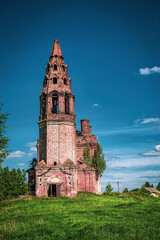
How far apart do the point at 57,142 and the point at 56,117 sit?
3159 mm

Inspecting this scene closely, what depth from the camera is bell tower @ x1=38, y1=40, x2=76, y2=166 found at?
91.1 feet

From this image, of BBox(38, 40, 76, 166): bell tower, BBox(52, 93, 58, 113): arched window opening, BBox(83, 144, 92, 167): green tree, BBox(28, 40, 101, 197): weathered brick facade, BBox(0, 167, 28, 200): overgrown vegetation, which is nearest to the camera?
BBox(28, 40, 101, 197): weathered brick facade

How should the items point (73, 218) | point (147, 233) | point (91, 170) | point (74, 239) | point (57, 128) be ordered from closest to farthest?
point (74, 239) < point (147, 233) < point (73, 218) < point (57, 128) < point (91, 170)

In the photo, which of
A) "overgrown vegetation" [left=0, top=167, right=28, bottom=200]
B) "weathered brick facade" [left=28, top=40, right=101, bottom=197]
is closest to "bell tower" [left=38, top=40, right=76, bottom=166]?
"weathered brick facade" [left=28, top=40, right=101, bottom=197]

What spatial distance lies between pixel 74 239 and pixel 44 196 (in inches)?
635

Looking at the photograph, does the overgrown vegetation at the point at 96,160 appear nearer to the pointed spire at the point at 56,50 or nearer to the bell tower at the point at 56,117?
the bell tower at the point at 56,117

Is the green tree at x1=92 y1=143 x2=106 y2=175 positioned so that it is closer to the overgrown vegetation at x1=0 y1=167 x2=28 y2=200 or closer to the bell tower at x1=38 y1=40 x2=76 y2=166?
the bell tower at x1=38 y1=40 x2=76 y2=166

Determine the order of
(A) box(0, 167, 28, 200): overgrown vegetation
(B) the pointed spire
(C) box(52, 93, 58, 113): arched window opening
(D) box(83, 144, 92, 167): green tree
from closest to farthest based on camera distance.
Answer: (C) box(52, 93, 58, 113): arched window opening
(B) the pointed spire
(D) box(83, 144, 92, 167): green tree
(A) box(0, 167, 28, 200): overgrown vegetation

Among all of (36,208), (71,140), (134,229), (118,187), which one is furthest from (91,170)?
(134,229)

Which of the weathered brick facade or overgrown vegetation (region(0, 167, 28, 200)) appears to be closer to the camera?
the weathered brick facade

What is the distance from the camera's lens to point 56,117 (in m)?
28.8

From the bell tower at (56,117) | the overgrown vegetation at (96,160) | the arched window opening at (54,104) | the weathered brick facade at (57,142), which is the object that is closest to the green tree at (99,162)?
the overgrown vegetation at (96,160)

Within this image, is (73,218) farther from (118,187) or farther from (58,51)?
(118,187)

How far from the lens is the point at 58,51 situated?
3297cm
